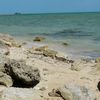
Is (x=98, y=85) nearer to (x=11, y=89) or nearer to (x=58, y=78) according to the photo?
(x=58, y=78)

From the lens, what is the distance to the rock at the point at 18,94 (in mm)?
5992

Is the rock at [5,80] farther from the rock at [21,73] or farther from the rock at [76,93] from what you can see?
the rock at [76,93]

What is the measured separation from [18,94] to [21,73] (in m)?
0.76

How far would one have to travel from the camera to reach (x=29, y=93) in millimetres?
6234

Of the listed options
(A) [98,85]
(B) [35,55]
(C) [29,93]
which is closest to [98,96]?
(A) [98,85]

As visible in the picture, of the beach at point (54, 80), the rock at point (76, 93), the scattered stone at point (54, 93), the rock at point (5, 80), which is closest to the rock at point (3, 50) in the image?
the beach at point (54, 80)

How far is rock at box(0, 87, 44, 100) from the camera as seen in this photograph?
5.99 meters

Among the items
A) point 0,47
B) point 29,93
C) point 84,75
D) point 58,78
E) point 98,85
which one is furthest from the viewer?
point 0,47

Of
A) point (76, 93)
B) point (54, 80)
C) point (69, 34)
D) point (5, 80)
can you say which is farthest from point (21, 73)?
point (69, 34)

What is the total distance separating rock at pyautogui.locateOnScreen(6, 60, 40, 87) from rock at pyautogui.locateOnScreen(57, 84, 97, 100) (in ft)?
2.07

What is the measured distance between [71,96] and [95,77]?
2185mm

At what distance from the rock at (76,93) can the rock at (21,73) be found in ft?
2.07

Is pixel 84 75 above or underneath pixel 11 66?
underneath

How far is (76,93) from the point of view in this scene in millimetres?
6457
